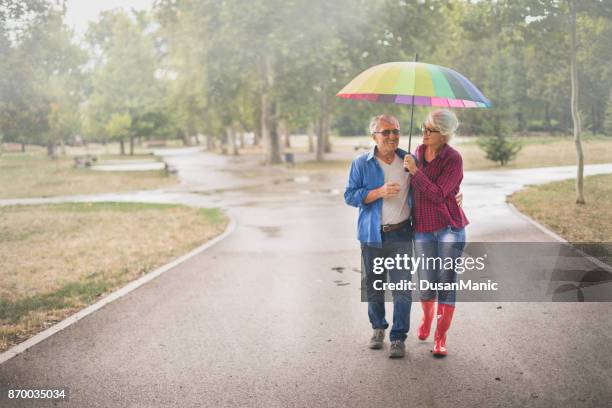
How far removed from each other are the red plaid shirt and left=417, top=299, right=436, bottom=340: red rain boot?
0.80 m

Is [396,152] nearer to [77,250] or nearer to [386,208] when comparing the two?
[386,208]

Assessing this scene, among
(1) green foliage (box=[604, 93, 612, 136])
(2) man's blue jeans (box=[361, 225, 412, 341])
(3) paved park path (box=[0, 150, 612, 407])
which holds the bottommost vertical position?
(3) paved park path (box=[0, 150, 612, 407])

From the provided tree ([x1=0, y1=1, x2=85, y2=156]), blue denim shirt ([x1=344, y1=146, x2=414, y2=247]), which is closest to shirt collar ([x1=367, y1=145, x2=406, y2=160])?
blue denim shirt ([x1=344, y1=146, x2=414, y2=247])

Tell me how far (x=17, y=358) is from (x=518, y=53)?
12.3m

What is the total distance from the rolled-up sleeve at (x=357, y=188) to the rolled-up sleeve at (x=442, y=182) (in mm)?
421

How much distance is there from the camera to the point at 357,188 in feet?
16.0

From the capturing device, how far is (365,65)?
30938 mm

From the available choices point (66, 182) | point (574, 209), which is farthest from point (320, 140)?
point (574, 209)

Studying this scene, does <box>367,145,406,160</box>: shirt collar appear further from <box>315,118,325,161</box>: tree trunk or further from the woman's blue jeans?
<box>315,118,325,161</box>: tree trunk

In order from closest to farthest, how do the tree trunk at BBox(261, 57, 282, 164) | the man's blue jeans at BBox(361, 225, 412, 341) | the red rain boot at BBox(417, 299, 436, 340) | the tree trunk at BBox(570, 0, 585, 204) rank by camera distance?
the man's blue jeans at BBox(361, 225, 412, 341), the red rain boot at BBox(417, 299, 436, 340), the tree trunk at BBox(570, 0, 585, 204), the tree trunk at BBox(261, 57, 282, 164)

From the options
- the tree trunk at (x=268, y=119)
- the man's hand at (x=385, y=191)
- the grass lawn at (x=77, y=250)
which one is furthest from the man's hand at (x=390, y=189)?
the tree trunk at (x=268, y=119)

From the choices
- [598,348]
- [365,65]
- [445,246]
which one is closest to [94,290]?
[445,246]

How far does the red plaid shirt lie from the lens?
15.0ft

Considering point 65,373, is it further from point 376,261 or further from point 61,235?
point 61,235
